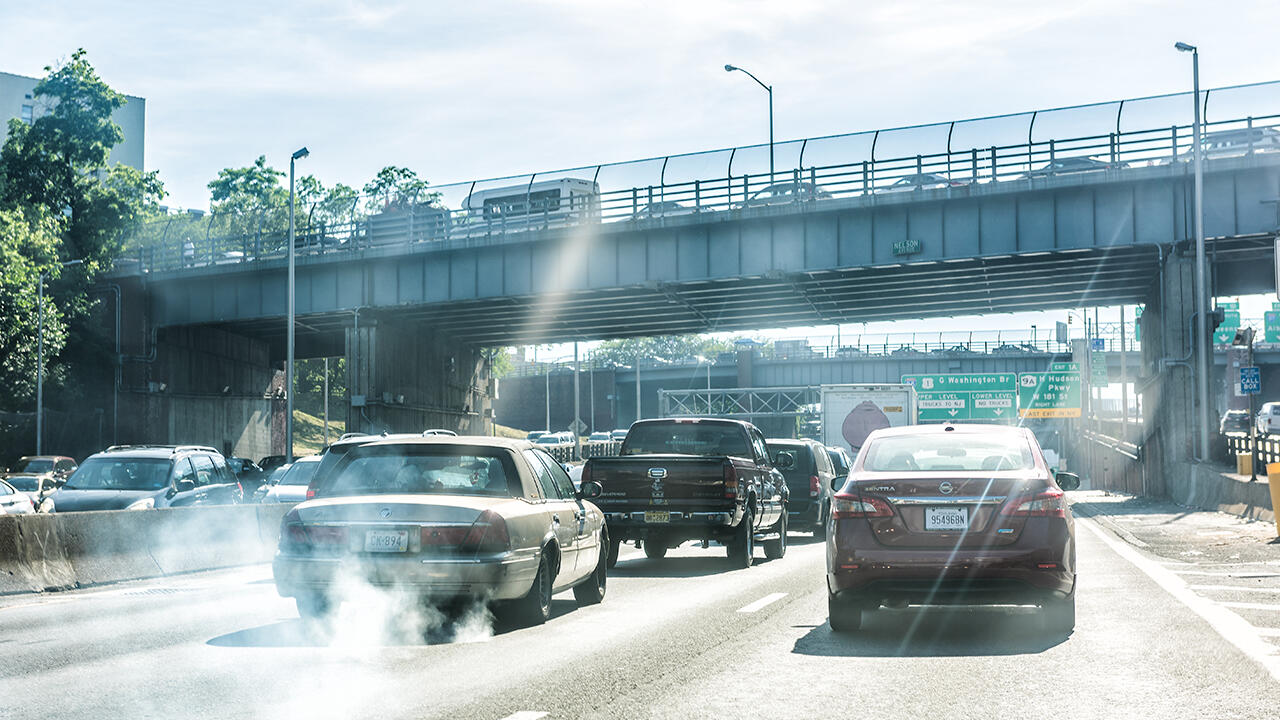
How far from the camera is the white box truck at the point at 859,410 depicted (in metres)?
43.2

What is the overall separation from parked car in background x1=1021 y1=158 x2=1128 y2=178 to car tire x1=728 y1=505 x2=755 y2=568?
2535cm

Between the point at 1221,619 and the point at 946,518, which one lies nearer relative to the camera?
the point at 946,518

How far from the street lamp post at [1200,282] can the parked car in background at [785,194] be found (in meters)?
10.7

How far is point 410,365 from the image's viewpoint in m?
56.3

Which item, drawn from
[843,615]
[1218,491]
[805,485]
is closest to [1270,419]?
[1218,491]

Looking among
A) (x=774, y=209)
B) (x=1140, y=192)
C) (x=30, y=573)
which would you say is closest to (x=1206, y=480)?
(x=1140, y=192)

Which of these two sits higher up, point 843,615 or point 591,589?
point 843,615

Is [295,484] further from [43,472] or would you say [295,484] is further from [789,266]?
[789,266]

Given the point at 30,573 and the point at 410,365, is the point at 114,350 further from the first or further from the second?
the point at 30,573

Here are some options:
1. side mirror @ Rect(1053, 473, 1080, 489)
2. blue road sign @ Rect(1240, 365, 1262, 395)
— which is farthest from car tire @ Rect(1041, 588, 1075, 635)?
blue road sign @ Rect(1240, 365, 1262, 395)

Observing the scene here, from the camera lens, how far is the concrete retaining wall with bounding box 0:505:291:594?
1536 cm

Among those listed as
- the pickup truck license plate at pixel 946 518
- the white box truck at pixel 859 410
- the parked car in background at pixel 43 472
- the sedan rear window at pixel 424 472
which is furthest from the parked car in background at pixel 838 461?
the parked car in background at pixel 43 472

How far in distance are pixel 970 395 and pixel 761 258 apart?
20.6 meters

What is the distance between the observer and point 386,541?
10211 millimetres
